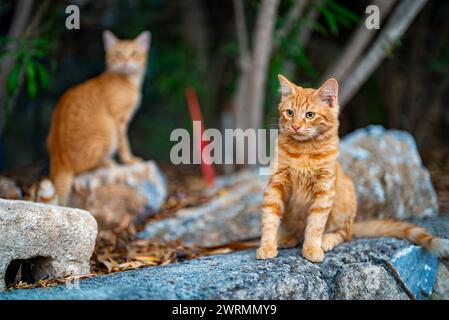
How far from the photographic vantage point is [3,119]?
5.07 m

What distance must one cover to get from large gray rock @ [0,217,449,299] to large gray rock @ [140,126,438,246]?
89 cm

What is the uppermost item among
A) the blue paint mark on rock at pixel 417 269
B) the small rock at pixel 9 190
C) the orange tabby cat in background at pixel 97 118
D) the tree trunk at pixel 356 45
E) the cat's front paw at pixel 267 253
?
the tree trunk at pixel 356 45

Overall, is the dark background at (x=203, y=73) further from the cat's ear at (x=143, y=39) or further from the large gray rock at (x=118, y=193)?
the large gray rock at (x=118, y=193)

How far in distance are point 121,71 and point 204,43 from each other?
198 centimetres

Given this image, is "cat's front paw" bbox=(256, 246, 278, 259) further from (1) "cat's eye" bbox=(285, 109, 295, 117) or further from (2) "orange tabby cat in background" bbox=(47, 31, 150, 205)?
(2) "orange tabby cat in background" bbox=(47, 31, 150, 205)

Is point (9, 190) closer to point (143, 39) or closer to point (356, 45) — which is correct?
point (143, 39)

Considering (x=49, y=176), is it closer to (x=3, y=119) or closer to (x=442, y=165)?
(x=3, y=119)

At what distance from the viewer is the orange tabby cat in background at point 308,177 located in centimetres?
312

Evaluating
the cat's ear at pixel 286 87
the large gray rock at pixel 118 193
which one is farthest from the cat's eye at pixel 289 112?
the large gray rock at pixel 118 193

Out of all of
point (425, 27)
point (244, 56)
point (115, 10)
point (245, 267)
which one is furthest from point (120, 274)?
point (425, 27)

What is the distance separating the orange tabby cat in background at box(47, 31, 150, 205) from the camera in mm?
4398

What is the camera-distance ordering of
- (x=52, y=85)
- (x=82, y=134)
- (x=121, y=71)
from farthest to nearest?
(x=52, y=85) → (x=121, y=71) → (x=82, y=134)

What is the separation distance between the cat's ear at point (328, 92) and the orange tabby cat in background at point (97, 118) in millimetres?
2116

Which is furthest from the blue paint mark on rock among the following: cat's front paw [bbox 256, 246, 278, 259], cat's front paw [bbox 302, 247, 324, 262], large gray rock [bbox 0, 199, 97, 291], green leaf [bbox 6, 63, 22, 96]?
green leaf [bbox 6, 63, 22, 96]
